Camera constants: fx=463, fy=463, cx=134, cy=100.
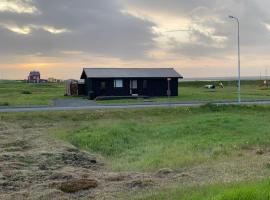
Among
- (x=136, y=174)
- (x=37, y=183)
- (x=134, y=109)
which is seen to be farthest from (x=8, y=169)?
(x=134, y=109)

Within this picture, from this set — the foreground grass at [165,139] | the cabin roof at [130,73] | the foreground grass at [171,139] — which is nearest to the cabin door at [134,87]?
the cabin roof at [130,73]

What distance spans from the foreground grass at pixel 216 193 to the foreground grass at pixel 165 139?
5.15 m

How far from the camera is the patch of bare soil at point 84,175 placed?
1152 centimetres

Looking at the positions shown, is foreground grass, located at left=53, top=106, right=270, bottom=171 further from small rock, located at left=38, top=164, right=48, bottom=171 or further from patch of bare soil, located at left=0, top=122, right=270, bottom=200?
small rock, located at left=38, top=164, right=48, bottom=171

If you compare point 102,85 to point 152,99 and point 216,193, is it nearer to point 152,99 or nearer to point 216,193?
point 152,99

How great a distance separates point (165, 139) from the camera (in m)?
24.2

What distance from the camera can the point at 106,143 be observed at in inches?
886

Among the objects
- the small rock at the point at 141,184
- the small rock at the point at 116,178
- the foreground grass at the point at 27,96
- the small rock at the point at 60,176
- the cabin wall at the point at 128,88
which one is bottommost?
the small rock at the point at 60,176

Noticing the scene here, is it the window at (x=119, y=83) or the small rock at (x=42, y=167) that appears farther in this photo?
the window at (x=119, y=83)

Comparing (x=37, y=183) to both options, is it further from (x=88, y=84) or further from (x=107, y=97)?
(x=88, y=84)

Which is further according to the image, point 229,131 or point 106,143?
point 229,131

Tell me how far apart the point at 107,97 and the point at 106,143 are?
32238mm

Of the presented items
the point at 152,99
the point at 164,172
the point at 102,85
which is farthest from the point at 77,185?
the point at 102,85

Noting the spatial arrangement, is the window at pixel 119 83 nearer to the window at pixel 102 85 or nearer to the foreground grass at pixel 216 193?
the window at pixel 102 85
